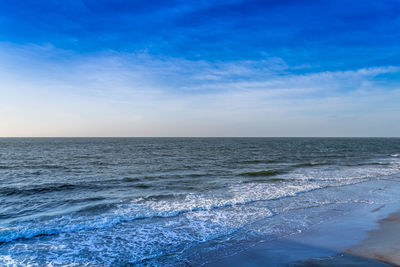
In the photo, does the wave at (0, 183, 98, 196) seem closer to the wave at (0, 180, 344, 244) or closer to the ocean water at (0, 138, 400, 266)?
the ocean water at (0, 138, 400, 266)

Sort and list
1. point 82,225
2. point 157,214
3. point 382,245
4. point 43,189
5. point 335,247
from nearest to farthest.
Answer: point 335,247, point 382,245, point 82,225, point 157,214, point 43,189

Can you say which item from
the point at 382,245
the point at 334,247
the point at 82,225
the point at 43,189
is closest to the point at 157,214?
the point at 82,225

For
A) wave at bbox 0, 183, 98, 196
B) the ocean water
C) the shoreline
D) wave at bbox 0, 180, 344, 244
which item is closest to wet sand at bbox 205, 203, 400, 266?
the shoreline

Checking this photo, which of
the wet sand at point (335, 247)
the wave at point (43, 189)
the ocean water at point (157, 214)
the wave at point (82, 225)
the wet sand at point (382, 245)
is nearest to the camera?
the wet sand at point (335, 247)

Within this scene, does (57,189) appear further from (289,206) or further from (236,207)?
(289,206)

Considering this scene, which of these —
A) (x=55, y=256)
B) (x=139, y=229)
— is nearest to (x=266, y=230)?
(x=139, y=229)

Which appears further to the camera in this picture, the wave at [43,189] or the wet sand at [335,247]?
the wave at [43,189]

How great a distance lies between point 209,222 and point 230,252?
299 cm

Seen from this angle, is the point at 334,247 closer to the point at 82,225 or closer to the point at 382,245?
the point at 382,245

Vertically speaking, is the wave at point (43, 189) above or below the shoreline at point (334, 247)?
below

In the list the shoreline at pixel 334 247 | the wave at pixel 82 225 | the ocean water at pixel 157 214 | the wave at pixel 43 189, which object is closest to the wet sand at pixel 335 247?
the shoreline at pixel 334 247

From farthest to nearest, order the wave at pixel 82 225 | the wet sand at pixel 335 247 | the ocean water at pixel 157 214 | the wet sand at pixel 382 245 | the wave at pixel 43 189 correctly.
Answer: the wave at pixel 43 189, the wave at pixel 82 225, the ocean water at pixel 157 214, the wet sand at pixel 382 245, the wet sand at pixel 335 247

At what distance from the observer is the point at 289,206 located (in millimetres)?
12922

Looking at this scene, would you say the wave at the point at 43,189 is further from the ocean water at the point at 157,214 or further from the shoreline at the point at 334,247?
the shoreline at the point at 334,247
